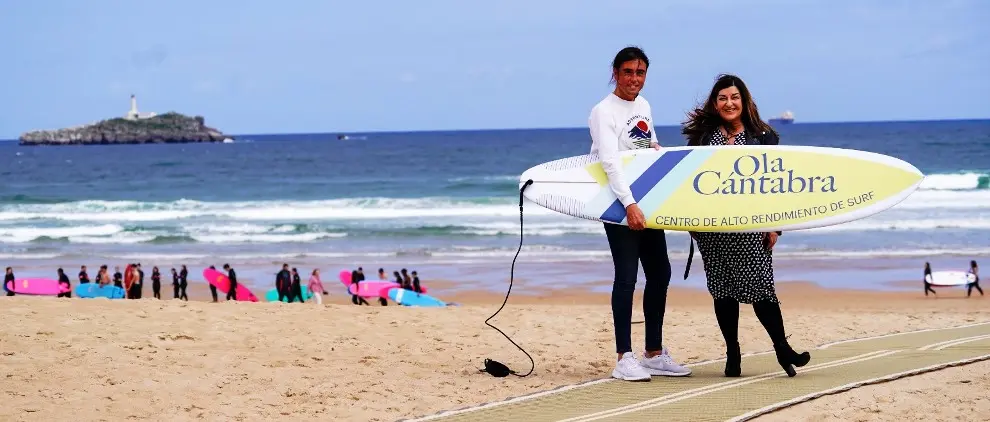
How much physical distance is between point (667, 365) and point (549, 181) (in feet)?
3.43

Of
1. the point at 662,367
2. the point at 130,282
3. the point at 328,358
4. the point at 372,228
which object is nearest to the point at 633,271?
the point at 662,367

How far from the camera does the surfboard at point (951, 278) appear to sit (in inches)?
570

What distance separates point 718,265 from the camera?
4.70 m

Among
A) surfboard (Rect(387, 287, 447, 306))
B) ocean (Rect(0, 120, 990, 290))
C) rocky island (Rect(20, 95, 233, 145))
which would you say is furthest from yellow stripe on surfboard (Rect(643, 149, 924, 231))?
rocky island (Rect(20, 95, 233, 145))

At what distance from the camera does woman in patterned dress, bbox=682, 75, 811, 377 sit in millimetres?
4633

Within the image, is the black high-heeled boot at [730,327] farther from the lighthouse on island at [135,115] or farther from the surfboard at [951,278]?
the lighthouse on island at [135,115]

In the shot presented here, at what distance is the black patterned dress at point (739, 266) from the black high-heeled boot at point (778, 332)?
1.7 inches

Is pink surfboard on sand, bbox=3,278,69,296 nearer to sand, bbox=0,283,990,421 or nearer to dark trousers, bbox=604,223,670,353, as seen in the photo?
sand, bbox=0,283,990,421

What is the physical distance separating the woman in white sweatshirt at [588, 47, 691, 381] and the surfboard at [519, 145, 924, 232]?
83mm

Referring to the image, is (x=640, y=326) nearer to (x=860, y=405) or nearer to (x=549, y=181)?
(x=549, y=181)

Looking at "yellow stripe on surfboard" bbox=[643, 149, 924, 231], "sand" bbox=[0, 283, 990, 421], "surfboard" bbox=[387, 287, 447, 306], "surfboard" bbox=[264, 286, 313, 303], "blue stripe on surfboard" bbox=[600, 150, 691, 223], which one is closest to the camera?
"sand" bbox=[0, 283, 990, 421]

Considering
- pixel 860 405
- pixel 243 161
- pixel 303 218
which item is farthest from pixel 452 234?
pixel 243 161

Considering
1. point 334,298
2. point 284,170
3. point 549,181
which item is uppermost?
point 284,170

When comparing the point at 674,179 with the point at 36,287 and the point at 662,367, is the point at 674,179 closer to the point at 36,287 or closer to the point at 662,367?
the point at 662,367
